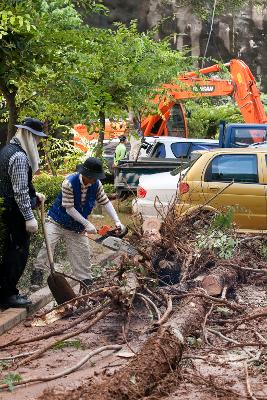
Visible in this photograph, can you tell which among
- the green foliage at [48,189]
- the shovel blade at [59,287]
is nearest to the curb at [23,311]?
the shovel blade at [59,287]

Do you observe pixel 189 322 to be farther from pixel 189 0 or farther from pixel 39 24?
pixel 189 0

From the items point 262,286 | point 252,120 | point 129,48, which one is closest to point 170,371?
point 262,286

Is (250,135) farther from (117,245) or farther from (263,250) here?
(117,245)

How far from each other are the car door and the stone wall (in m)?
29.1

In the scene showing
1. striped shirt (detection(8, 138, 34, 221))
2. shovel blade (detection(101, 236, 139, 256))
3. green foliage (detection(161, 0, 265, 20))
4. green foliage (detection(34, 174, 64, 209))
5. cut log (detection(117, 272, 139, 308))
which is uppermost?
green foliage (detection(161, 0, 265, 20))

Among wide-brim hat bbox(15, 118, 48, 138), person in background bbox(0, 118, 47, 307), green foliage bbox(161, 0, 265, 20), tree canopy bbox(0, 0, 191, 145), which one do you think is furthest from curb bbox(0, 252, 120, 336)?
green foliage bbox(161, 0, 265, 20)

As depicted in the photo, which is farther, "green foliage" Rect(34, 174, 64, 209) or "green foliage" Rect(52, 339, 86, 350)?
"green foliage" Rect(34, 174, 64, 209)

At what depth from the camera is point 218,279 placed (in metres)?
9.08

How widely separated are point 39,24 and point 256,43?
35.1 m

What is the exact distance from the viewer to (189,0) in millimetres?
41562

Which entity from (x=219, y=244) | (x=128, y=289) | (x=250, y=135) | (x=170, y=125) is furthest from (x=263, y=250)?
(x=170, y=125)

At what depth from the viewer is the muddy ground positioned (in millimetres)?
5613

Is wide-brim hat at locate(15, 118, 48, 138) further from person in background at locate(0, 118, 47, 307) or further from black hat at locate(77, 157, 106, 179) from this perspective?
black hat at locate(77, 157, 106, 179)

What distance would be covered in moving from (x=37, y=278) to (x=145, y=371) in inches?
172
